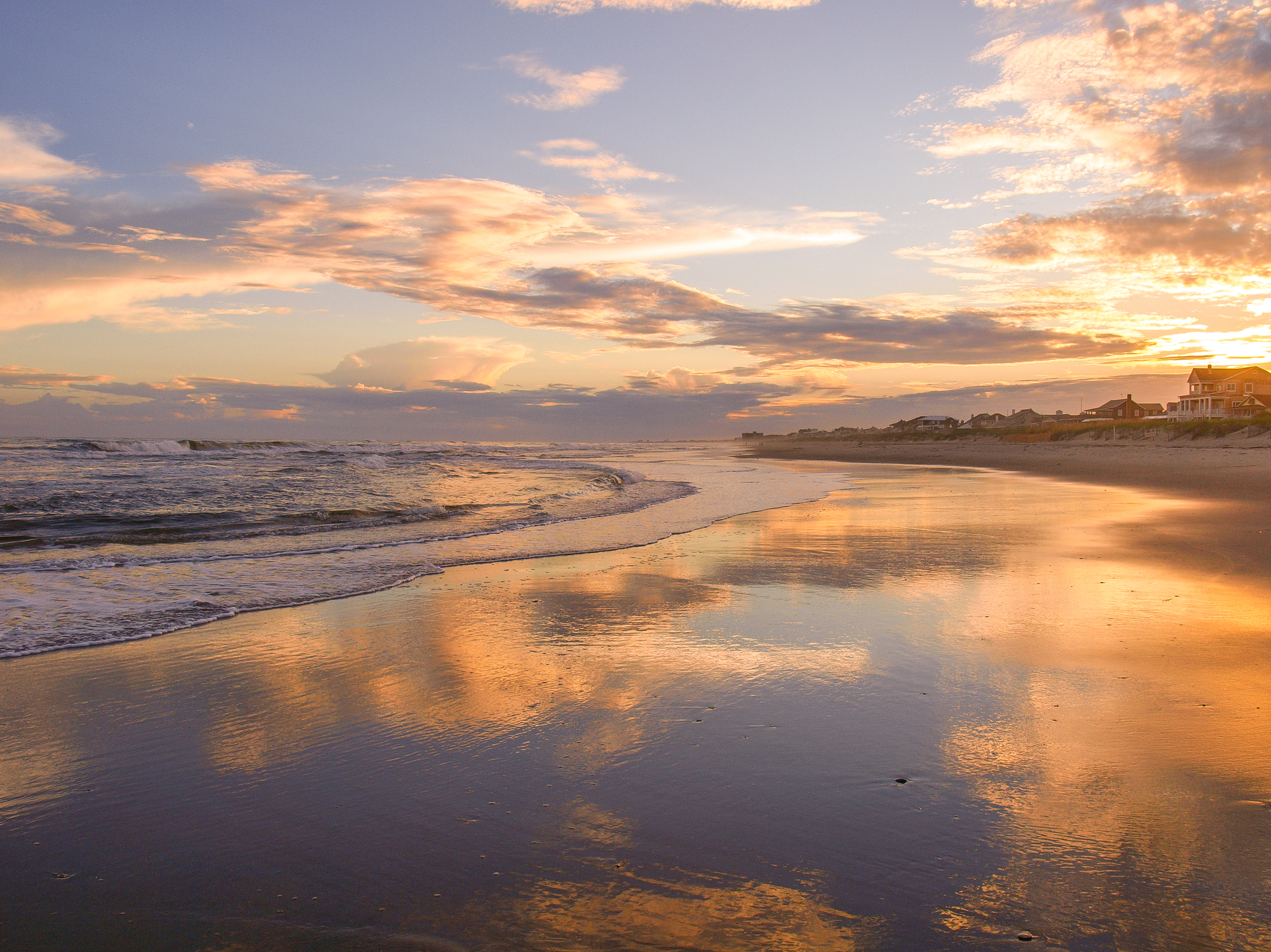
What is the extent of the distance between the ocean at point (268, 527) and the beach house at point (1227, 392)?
170 ft

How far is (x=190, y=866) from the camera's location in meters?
2.71

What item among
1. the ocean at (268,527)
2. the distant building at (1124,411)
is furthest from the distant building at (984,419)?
the ocean at (268,527)

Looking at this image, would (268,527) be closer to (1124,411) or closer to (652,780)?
(652,780)

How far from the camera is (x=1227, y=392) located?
63.2 meters

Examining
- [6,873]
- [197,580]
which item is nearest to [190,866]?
[6,873]

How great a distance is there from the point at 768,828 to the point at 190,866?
2.22 m

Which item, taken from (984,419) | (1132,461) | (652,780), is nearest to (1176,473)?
(1132,461)

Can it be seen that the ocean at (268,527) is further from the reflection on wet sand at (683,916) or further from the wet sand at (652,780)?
the reflection on wet sand at (683,916)

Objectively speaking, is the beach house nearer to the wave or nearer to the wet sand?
the wet sand

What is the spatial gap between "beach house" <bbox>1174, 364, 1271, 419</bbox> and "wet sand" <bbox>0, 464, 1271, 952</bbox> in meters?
69.8

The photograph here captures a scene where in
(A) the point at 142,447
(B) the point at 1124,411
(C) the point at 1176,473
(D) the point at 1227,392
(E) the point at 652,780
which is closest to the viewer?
(E) the point at 652,780

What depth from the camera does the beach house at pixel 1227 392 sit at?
60094 mm

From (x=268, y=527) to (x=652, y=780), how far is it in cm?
1189

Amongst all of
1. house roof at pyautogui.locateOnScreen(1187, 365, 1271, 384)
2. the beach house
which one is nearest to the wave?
the beach house
